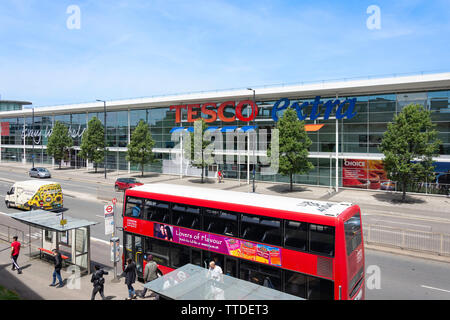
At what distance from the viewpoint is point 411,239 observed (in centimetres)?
1504

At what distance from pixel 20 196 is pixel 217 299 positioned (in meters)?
22.6

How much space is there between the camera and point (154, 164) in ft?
160

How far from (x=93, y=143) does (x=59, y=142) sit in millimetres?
10485

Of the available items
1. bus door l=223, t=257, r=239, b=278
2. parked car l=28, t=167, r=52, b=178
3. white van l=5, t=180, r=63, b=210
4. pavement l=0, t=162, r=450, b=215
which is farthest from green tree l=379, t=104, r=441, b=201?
parked car l=28, t=167, r=52, b=178

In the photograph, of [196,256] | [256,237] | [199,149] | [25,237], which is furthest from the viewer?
[199,149]

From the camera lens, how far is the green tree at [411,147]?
82.2ft

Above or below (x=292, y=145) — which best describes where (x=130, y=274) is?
below

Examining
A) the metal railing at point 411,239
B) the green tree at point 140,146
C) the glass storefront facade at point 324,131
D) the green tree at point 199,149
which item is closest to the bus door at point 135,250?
the metal railing at point 411,239

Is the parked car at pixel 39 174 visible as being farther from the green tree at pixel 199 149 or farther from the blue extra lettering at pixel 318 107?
the blue extra lettering at pixel 318 107

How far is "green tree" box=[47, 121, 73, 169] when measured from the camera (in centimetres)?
5599

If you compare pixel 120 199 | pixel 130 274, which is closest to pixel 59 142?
pixel 120 199

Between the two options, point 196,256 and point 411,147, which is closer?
point 196,256

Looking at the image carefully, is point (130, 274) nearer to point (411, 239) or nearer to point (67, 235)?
point (67, 235)

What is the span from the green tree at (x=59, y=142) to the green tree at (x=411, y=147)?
2014 inches
